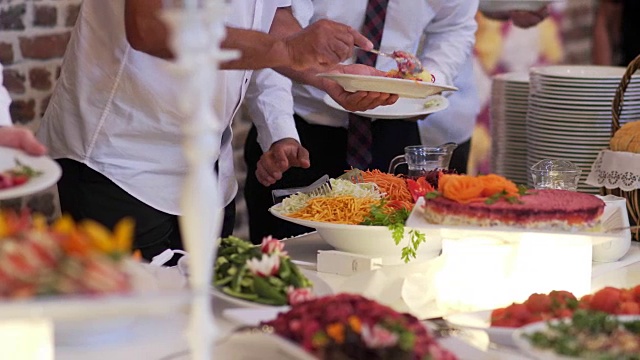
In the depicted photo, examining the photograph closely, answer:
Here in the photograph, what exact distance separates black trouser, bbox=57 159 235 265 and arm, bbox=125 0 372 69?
1.22 ft

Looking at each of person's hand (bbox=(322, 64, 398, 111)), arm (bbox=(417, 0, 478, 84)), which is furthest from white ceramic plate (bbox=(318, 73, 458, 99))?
arm (bbox=(417, 0, 478, 84))

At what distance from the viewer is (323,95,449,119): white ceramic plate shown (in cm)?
278

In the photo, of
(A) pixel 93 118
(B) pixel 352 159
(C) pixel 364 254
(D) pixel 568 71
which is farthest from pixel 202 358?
(D) pixel 568 71

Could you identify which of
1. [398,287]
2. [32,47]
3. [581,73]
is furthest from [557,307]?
[32,47]

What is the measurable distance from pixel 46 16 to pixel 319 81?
87cm

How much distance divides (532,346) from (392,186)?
34.8 inches

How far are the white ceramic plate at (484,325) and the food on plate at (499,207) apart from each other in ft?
0.57

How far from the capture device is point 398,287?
1791 millimetres

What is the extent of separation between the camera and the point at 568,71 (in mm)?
3100

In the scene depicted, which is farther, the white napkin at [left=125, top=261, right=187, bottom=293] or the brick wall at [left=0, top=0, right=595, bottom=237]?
the brick wall at [left=0, top=0, right=595, bottom=237]

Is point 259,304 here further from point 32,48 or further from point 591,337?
point 32,48

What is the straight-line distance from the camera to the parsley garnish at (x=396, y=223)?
192cm

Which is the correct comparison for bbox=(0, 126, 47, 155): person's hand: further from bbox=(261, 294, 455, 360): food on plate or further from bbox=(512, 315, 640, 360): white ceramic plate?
bbox=(512, 315, 640, 360): white ceramic plate

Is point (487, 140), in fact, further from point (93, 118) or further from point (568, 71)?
point (93, 118)
